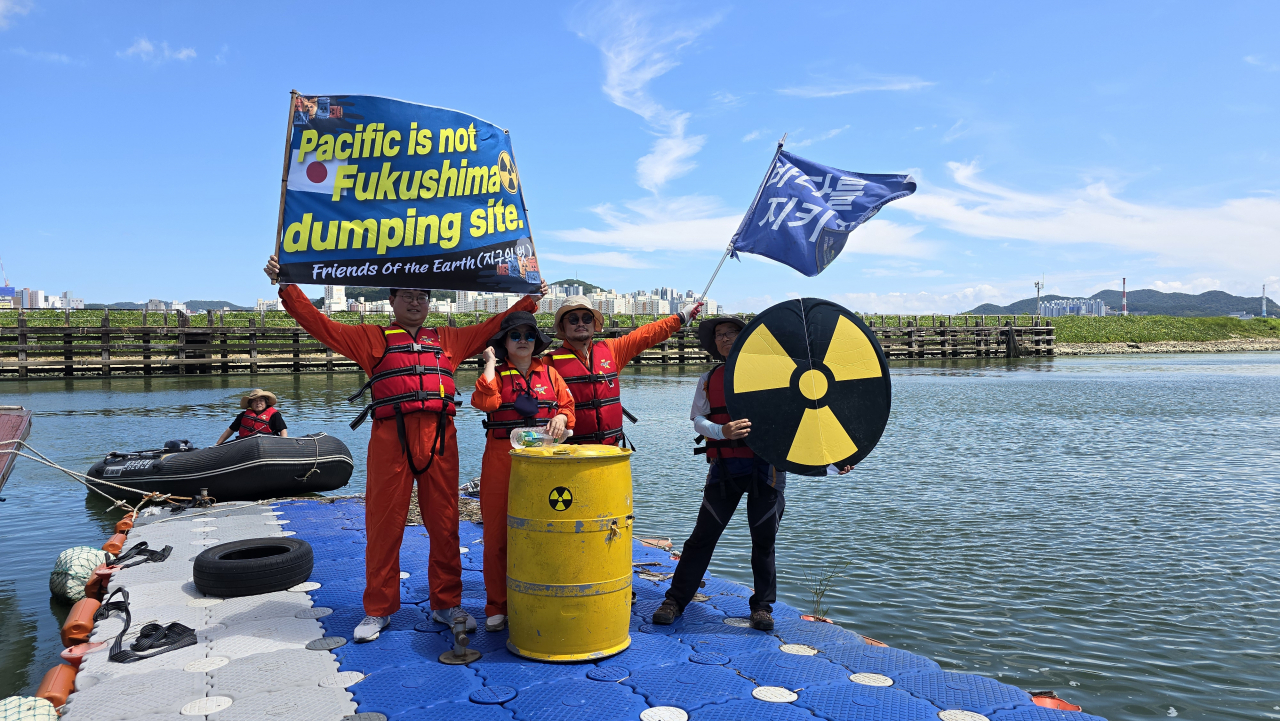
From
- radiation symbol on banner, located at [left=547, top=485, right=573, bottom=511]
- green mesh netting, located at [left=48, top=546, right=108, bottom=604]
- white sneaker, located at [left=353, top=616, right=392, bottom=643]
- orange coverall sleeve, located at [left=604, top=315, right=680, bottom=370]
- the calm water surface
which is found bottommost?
the calm water surface

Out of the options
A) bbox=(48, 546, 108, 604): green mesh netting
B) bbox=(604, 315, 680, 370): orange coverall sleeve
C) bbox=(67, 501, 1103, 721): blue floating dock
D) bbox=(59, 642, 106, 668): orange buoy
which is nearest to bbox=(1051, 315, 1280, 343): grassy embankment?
bbox=(604, 315, 680, 370): orange coverall sleeve

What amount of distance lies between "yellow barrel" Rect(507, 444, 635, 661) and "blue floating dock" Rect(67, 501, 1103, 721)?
0.52 ft

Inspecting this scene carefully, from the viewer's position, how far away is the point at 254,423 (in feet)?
36.8

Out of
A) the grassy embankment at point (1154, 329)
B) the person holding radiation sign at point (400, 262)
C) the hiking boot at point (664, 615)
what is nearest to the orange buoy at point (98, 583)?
the person holding radiation sign at point (400, 262)

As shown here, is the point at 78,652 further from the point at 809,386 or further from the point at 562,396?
the point at 809,386

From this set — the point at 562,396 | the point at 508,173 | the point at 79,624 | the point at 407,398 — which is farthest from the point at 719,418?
the point at 79,624

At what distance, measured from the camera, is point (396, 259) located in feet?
15.6

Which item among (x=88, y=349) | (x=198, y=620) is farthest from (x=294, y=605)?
(x=88, y=349)

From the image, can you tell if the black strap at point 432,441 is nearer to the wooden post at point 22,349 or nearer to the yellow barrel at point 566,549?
the yellow barrel at point 566,549

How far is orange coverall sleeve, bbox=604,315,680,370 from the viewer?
5246mm

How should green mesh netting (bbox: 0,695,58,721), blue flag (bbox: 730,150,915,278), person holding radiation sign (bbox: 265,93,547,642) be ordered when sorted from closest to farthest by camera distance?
green mesh netting (bbox: 0,695,58,721) → person holding radiation sign (bbox: 265,93,547,642) → blue flag (bbox: 730,150,915,278)

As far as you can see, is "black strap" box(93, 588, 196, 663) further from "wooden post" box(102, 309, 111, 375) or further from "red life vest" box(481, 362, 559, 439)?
"wooden post" box(102, 309, 111, 375)

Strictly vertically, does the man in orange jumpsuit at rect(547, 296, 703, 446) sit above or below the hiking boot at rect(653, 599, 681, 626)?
above

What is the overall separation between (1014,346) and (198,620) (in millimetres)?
66366
